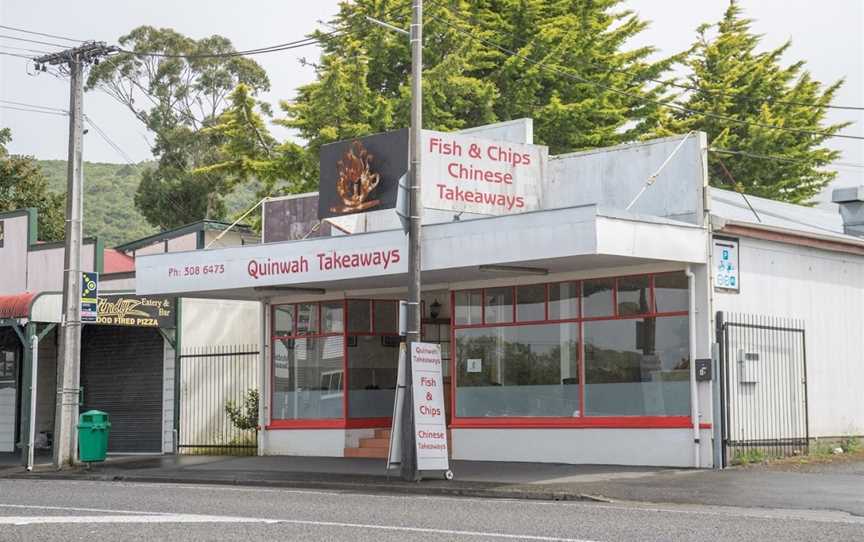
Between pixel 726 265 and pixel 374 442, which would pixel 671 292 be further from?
pixel 374 442

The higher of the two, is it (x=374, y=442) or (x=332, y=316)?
(x=332, y=316)

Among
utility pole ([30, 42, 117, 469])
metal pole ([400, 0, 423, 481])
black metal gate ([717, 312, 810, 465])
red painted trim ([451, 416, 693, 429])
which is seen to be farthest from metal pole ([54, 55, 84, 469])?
black metal gate ([717, 312, 810, 465])

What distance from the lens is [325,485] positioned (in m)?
18.7

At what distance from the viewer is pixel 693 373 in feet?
65.5

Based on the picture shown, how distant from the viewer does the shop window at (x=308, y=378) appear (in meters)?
25.2

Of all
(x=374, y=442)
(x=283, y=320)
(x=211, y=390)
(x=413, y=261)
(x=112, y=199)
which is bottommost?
(x=374, y=442)

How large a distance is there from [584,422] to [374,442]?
5.24m

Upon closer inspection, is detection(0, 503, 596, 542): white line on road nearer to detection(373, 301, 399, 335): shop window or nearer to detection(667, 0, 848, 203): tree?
detection(373, 301, 399, 335): shop window

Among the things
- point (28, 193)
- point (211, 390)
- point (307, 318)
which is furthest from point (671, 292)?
point (28, 193)

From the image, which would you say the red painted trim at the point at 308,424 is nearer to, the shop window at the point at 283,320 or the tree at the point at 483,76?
the shop window at the point at 283,320

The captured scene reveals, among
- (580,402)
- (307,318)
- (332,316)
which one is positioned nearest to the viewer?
(580,402)

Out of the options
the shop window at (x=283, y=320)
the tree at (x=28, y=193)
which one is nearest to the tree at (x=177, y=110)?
the tree at (x=28, y=193)

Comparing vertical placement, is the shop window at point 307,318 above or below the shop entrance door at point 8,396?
above

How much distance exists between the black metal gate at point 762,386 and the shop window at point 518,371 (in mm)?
2595
